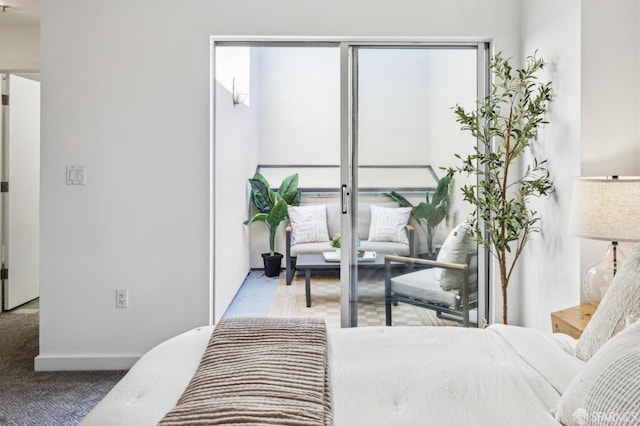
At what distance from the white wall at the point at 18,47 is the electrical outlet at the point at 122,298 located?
235 centimetres

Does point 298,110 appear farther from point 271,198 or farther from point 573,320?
point 573,320

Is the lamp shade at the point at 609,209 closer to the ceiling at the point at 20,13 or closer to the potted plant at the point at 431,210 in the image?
the potted plant at the point at 431,210

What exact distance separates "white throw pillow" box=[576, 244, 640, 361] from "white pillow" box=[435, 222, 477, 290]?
158 cm

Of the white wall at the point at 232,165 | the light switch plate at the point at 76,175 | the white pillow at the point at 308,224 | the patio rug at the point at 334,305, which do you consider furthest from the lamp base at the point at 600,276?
the white pillow at the point at 308,224

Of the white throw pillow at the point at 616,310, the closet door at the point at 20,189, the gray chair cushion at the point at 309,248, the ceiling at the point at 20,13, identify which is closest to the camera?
the white throw pillow at the point at 616,310

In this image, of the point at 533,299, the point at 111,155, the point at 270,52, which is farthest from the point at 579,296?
the point at 270,52

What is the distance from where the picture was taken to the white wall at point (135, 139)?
2.91 metres

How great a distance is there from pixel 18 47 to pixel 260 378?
4.10 m

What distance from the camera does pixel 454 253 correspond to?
10.0 ft

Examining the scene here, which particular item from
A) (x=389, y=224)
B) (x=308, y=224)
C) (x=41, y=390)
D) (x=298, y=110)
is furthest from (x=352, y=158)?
(x=298, y=110)

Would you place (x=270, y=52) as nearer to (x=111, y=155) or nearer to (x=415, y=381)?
(x=111, y=155)

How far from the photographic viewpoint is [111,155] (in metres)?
2.92

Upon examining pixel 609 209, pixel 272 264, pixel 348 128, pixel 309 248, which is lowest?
pixel 272 264

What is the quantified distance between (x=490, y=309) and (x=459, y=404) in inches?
82.0
